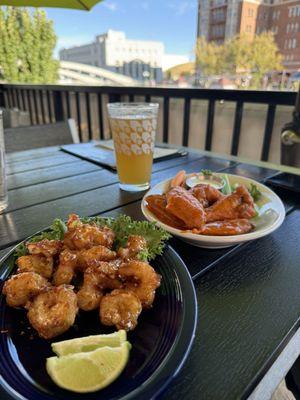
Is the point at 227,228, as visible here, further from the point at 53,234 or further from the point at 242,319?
the point at 53,234

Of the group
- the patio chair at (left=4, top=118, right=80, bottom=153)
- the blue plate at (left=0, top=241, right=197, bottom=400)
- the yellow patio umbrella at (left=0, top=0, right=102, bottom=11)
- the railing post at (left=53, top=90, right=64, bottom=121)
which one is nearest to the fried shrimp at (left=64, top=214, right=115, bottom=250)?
the blue plate at (left=0, top=241, right=197, bottom=400)

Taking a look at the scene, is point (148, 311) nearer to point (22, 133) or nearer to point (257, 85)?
point (22, 133)

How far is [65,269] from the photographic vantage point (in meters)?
0.49

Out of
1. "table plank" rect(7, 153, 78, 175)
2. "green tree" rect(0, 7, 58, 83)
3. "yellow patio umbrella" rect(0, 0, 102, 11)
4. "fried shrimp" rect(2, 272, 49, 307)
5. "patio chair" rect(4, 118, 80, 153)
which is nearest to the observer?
"fried shrimp" rect(2, 272, 49, 307)

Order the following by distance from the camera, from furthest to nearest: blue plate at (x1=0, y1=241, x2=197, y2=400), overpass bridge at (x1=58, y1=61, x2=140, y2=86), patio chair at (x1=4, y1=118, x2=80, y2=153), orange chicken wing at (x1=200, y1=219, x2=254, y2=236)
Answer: overpass bridge at (x1=58, y1=61, x2=140, y2=86), patio chair at (x1=4, y1=118, x2=80, y2=153), orange chicken wing at (x1=200, y1=219, x2=254, y2=236), blue plate at (x1=0, y1=241, x2=197, y2=400)

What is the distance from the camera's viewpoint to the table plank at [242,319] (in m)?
0.39

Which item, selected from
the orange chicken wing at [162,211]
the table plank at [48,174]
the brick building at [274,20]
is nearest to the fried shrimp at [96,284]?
the orange chicken wing at [162,211]

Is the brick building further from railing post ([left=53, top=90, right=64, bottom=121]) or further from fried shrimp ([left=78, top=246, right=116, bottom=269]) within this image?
railing post ([left=53, top=90, right=64, bottom=121])

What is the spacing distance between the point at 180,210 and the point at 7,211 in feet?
1.96

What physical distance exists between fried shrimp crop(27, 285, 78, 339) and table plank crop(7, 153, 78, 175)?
1062 mm

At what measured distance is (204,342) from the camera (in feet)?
1.50

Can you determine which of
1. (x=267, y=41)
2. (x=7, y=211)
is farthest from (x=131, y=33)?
(x=7, y=211)

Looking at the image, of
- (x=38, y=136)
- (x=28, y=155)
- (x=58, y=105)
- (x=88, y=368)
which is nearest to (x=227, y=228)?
(x=88, y=368)

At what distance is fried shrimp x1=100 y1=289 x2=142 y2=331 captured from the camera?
1.38ft
